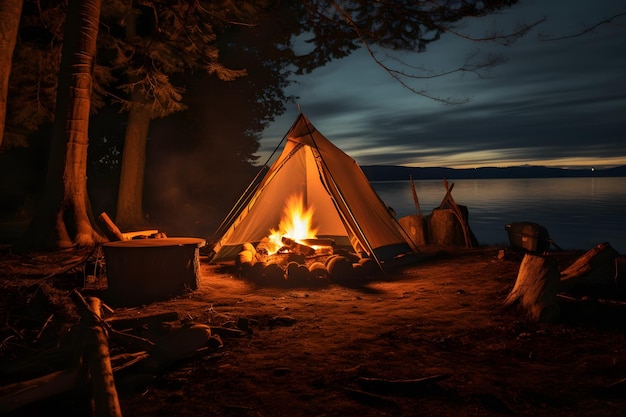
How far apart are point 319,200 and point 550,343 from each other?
698 centimetres

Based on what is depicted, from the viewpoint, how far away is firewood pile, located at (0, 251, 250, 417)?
243 centimetres

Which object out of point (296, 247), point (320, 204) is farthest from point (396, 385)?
point (320, 204)

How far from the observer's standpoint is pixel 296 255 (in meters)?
7.85

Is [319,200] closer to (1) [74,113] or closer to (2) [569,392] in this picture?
(1) [74,113]

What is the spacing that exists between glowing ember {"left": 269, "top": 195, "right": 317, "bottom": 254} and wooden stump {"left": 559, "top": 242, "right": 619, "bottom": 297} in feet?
18.6

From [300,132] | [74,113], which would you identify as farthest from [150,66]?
[300,132]

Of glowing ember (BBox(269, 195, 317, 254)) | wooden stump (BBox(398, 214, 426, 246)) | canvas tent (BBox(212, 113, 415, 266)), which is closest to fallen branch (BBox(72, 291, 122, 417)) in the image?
canvas tent (BBox(212, 113, 415, 266))

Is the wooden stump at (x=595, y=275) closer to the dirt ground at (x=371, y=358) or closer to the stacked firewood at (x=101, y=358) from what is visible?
the dirt ground at (x=371, y=358)

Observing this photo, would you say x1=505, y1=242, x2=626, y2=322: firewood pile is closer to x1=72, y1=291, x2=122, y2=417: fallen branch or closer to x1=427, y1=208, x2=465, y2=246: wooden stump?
x1=72, y1=291, x2=122, y2=417: fallen branch

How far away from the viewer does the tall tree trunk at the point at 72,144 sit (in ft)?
27.0

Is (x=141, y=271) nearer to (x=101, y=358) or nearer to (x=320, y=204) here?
(x=101, y=358)

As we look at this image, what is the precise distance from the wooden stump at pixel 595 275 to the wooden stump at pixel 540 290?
52 centimetres

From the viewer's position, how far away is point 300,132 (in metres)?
8.30

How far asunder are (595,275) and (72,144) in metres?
9.11
